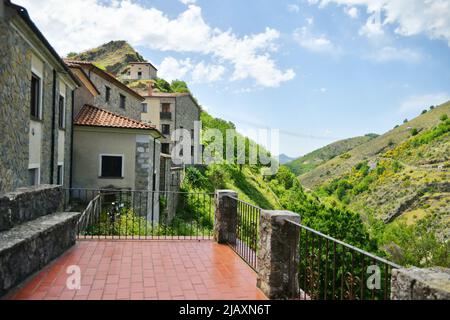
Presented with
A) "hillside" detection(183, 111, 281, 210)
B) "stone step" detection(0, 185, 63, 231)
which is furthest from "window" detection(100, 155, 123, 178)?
"hillside" detection(183, 111, 281, 210)

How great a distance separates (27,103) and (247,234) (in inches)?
256

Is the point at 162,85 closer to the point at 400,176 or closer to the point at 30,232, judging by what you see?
the point at 30,232

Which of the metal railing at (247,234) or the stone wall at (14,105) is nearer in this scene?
the metal railing at (247,234)

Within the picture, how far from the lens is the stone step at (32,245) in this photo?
12.1 feet

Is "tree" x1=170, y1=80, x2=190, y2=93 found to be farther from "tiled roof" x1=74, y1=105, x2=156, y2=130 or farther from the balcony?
"tiled roof" x1=74, y1=105, x2=156, y2=130

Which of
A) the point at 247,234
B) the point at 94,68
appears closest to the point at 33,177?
the point at 247,234

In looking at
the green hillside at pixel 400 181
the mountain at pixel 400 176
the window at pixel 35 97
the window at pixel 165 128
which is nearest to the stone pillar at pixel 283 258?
the window at pixel 35 97

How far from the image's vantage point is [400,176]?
69.2 metres

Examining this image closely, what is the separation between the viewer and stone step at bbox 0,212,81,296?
145 inches

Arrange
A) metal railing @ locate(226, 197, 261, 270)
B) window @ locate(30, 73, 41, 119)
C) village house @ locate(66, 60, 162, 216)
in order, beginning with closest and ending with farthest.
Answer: metal railing @ locate(226, 197, 261, 270) → window @ locate(30, 73, 41, 119) → village house @ locate(66, 60, 162, 216)

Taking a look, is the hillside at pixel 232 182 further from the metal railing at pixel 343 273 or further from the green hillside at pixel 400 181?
the metal railing at pixel 343 273

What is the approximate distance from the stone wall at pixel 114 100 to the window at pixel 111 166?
229 inches

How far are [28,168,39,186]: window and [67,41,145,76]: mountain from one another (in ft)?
186
